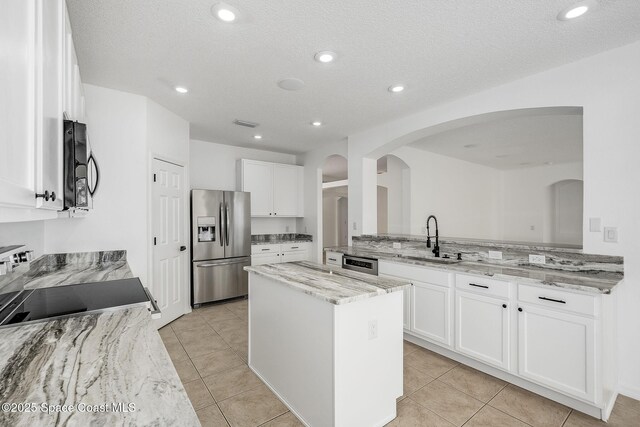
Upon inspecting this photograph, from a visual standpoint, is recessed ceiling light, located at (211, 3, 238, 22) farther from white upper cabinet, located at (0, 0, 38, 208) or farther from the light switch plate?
the light switch plate

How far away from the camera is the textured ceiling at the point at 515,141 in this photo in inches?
157

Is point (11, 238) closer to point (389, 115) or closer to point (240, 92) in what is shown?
point (240, 92)

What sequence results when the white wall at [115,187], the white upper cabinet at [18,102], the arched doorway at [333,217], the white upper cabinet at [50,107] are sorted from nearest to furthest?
1. the white upper cabinet at [18,102]
2. the white upper cabinet at [50,107]
3. the white wall at [115,187]
4. the arched doorway at [333,217]

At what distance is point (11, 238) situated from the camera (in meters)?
1.87

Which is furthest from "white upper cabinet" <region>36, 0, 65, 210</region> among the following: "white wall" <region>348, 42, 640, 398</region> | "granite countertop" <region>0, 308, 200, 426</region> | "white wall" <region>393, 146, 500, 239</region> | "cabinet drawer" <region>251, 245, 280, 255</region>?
"white wall" <region>393, 146, 500, 239</region>

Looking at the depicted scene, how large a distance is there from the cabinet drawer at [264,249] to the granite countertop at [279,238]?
0.07 metres

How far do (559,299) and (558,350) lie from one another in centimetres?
36

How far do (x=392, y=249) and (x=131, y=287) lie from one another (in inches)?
119

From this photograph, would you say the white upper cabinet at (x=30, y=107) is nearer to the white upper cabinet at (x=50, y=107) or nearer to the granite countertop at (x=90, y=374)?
the white upper cabinet at (x=50, y=107)

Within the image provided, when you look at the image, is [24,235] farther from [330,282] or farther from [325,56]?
[325,56]

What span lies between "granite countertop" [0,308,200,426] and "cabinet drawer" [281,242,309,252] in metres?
4.12

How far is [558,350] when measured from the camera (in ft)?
6.68

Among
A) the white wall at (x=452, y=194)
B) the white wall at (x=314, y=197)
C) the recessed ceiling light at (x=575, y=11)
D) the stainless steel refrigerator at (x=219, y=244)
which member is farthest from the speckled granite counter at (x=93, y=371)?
the white wall at (x=452, y=194)

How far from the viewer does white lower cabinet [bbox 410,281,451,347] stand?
2719 mm
